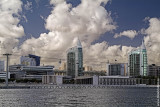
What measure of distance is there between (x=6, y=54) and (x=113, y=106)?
132595mm

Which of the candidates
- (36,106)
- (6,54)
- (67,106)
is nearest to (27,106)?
(36,106)

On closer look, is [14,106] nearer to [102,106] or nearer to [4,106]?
[4,106]

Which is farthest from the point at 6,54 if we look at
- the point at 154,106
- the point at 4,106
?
the point at 154,106

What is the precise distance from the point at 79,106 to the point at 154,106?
17932mm

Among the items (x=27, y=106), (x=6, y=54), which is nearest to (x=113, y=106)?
(x=27, y=106)

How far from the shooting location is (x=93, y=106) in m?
70.6

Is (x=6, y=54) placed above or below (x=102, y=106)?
above

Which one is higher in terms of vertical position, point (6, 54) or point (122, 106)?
point (6, 54)

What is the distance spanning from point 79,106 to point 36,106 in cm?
996

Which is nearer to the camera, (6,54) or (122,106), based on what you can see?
(122,106)

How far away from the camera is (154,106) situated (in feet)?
234

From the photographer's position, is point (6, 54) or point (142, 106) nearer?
point (142, 106)

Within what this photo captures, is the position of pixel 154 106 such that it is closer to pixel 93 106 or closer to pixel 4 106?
pixel 93 106

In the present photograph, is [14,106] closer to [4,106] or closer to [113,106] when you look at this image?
[4,106]
